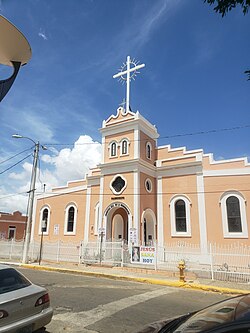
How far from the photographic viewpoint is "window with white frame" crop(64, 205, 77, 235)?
24.5 meters

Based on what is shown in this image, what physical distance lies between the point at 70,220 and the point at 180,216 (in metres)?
10.3

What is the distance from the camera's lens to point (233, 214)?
18219 millimetres

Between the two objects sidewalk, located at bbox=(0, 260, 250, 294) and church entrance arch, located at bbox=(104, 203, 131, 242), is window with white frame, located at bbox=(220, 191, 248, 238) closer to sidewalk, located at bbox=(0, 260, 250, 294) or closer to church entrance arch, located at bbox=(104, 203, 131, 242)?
sidewalk, located at bbox=(0, 260, 250, 294)

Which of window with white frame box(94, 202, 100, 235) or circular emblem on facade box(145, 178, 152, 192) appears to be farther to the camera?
window with white frame box(94, 202, 100, 235)

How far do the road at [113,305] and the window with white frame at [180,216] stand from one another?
8978mm

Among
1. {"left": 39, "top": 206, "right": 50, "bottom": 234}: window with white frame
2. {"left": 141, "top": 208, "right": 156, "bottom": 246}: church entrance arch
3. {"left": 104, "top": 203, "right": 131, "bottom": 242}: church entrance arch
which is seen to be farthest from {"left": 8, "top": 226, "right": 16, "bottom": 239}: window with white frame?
{"left": 141, "top": 208, "right": 156, "bottom": 246}: church entrance arch

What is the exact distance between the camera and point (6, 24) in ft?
27.8

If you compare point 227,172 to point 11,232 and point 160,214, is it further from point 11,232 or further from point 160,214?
point 11,232

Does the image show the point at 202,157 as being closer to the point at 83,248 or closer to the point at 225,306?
the point at 83,248

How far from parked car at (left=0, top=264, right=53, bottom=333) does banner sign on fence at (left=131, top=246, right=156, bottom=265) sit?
11.1 m

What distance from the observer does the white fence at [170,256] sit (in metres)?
13.3

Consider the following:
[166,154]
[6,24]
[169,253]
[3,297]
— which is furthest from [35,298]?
[166,154]

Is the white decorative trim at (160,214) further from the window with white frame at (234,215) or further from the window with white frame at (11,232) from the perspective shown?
the window with white frame at (11,232)

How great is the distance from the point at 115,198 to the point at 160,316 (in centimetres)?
1435
